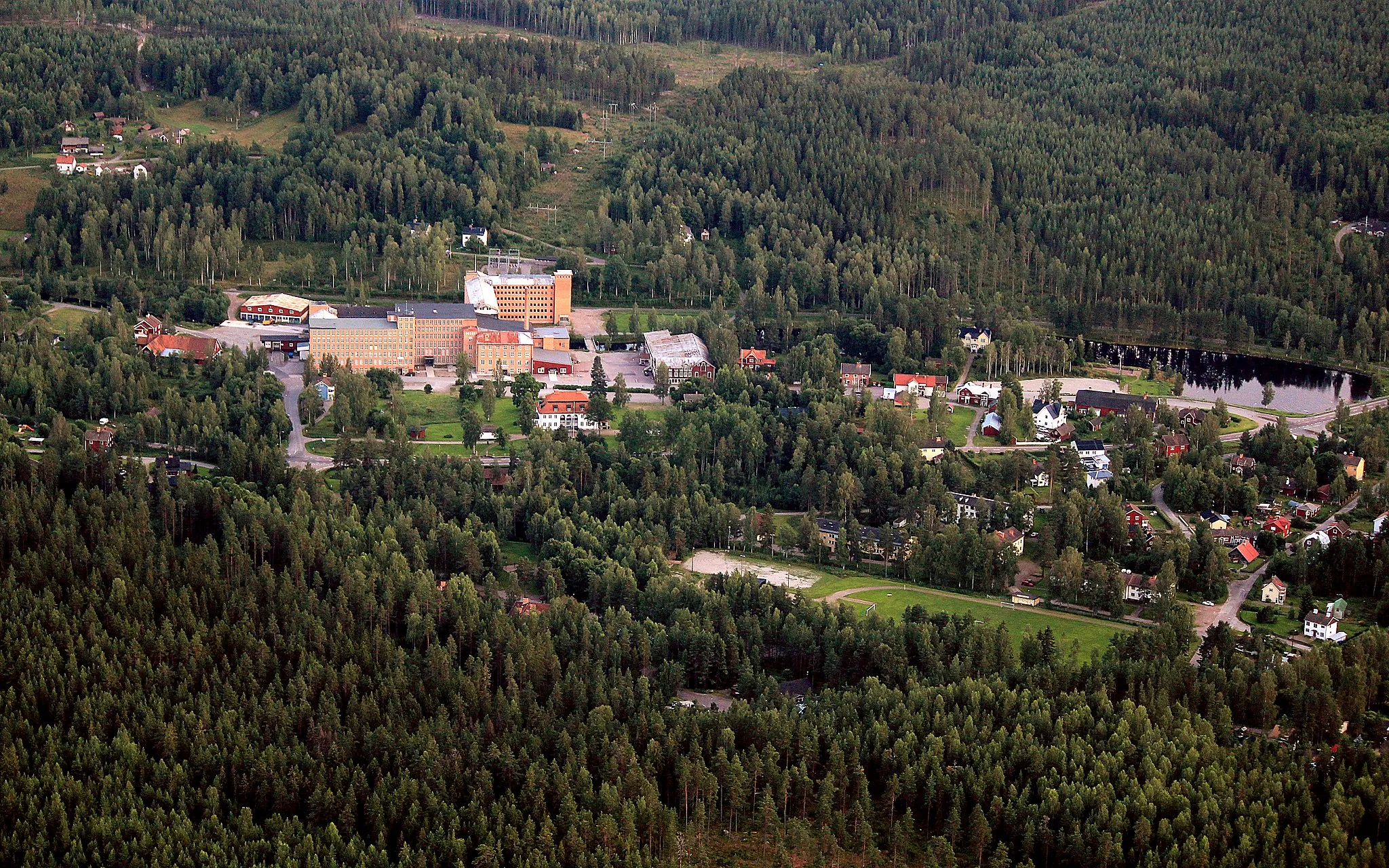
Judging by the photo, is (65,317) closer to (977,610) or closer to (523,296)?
(523,296)

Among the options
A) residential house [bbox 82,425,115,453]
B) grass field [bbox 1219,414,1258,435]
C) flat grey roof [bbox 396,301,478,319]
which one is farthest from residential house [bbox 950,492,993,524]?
residential house [bbox 82,425,115,453]

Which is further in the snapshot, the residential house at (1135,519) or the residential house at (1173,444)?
the residential house at (1173,444)

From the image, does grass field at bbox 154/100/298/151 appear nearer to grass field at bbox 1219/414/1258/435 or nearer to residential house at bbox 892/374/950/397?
residential house at bbox 892/374/950/397

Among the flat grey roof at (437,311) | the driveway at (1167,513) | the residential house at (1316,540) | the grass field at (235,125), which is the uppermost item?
the grass field at (235,125)

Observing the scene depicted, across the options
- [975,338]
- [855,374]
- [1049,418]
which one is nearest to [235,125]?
[855,374]

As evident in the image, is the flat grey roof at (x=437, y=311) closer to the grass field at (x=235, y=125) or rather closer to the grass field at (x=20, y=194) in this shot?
the grass field at (x=20, y=194)

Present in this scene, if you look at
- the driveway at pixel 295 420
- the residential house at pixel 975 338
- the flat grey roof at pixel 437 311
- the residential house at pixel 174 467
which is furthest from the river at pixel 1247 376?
the residential house at pixel 174 467

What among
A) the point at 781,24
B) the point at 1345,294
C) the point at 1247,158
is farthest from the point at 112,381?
the point at 781,24
